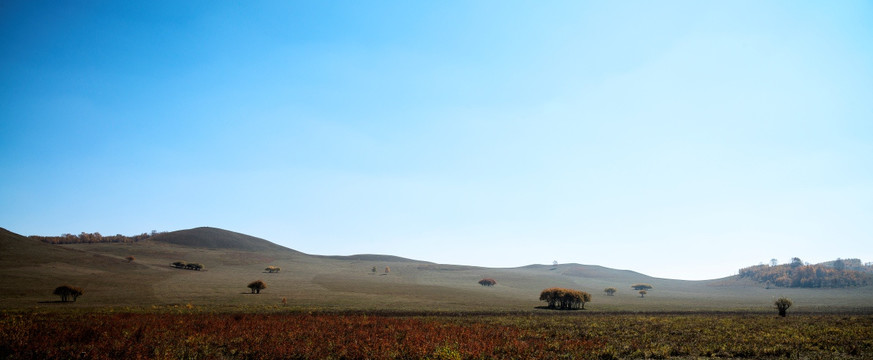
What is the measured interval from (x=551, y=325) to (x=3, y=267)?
91.3m

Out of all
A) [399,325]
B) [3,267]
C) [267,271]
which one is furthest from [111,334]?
[267,271]

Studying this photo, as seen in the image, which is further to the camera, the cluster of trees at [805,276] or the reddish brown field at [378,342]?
the cluster of trees at [805,276]

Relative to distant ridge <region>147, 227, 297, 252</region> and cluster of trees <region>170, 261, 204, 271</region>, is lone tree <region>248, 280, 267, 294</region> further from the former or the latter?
distant ridge <region>147, 227, 297, 252</region>

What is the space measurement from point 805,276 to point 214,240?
227m

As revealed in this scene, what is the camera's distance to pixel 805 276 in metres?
139

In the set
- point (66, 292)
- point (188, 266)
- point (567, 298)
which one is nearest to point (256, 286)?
point (66, 292)

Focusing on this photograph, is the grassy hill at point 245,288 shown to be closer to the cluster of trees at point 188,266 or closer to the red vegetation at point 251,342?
the cluster of trees at point 188,266

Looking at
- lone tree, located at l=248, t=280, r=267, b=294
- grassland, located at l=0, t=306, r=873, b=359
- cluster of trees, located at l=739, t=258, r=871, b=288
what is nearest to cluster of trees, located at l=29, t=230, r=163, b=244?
lone tree, located at l=248, t=280, r=267, b=294

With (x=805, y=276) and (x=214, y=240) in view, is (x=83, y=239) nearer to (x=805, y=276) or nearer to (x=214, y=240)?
(x=214, y=240)

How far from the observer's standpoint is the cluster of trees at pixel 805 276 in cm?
12616

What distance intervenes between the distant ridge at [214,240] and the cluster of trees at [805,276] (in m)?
200

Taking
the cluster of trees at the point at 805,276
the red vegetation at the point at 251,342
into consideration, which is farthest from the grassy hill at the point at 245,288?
the red vegetation at the point at 251,342

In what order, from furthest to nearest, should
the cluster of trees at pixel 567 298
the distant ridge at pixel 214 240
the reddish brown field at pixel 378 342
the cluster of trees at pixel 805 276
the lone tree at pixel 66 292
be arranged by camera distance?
the distant ridge at pixel 214 240, the cluster of trees at pixel 805 276, the cluster of trees at pixel 567 298, the lone tree at pixel 66 292, the reddish brown field at pixel 378 342

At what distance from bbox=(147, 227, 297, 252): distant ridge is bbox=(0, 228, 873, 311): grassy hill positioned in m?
0.74
